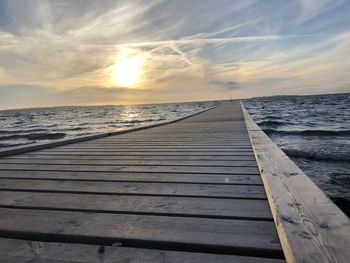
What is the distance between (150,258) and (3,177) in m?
2.12

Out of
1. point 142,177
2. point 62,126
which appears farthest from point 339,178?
point 62,126

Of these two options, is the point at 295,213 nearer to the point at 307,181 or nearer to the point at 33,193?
the point at 307,181

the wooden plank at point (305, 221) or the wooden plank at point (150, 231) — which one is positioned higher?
the wooden plank at point (305, 221)

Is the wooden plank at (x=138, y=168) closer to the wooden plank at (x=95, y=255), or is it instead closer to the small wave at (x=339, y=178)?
the wooden plank at (x=95, y=255)

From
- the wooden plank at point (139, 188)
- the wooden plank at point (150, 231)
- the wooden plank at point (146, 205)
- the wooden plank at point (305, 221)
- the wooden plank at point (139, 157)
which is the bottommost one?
the wooden plank at point (139, 157)

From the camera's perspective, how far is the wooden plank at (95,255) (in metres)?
1.19

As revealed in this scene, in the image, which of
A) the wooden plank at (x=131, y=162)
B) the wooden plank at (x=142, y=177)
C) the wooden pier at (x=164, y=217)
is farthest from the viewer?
the wooden plank at (x=131, y=162)

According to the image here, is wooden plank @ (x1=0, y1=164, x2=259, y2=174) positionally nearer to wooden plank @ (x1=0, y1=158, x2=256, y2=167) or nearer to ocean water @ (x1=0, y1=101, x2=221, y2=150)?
wooden plank @ (x1=0, y1=158, x2=256, y2=167)

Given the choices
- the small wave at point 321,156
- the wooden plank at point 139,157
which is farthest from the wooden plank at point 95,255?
the small wave at point 321,156

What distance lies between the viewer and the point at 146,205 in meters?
1.83

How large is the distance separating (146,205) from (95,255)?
24.3 inches

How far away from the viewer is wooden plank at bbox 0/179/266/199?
6.65 feet

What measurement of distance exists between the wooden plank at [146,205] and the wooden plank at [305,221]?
0.12m

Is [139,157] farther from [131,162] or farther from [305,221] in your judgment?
[305,221]
